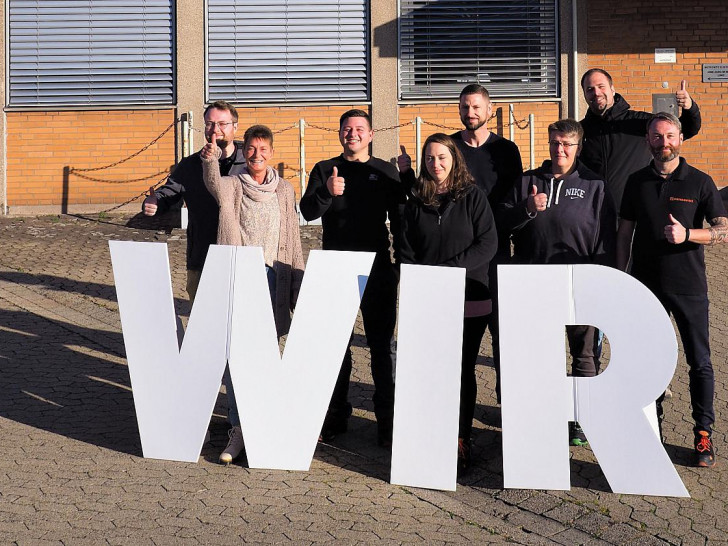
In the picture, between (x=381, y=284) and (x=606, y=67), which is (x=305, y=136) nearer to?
(x=606, y=67)

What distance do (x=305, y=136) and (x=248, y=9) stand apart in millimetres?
2167

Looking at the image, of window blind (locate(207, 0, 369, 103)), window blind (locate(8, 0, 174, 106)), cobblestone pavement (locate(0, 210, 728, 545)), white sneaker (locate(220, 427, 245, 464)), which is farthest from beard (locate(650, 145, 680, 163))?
window blind (locate(8, 0, 174, 106))

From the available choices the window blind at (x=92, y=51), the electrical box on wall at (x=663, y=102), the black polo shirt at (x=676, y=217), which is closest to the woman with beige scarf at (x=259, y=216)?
the black polo shirt at (x=676, y=217)

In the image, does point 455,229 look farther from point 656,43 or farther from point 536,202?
point 656,43

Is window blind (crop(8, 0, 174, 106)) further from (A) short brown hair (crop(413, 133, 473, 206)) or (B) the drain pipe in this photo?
(A) short brown hair (crop(413, 133, 473, 206))

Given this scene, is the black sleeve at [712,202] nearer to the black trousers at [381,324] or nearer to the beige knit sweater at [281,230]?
the black trousers at [381,324]

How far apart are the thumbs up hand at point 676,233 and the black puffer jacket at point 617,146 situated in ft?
3.54

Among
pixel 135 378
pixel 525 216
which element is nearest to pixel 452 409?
pixel 525 216

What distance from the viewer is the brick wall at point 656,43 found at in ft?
51.9

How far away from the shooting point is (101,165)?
1605 cm

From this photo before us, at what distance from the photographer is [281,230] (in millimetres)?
6086

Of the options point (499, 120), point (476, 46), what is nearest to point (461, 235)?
point (499, 120)

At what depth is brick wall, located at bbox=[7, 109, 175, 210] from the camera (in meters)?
16.0

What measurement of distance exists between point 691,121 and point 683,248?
4.58 feet
